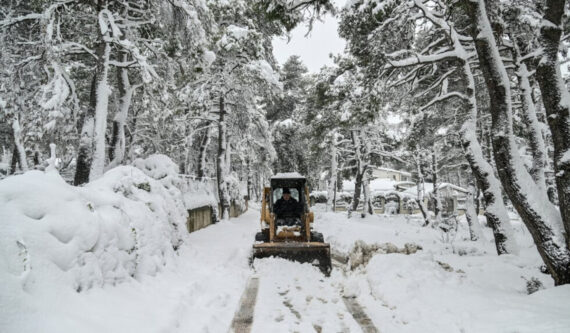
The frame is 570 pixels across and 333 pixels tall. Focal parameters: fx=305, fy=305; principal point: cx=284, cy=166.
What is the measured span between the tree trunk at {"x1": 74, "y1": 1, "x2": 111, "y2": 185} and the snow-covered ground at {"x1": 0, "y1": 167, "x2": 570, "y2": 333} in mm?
2884

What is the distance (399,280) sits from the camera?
18.4 feet

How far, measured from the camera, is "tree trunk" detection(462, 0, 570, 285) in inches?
177

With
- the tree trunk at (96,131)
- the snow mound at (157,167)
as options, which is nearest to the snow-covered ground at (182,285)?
the snow mound at (157,167)

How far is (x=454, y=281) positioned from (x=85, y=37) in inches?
561

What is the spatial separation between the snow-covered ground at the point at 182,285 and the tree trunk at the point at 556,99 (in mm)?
1367

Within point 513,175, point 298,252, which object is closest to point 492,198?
point 513,175

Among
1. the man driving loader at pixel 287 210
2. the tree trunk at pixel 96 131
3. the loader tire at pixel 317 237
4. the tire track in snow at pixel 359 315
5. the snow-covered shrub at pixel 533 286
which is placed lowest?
the tire track in snow at pixel 359 315

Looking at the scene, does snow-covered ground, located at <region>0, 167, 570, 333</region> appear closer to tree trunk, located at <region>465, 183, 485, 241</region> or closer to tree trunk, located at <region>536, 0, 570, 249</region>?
tree trunk, located at <region>536, 0, 570, 249</region>

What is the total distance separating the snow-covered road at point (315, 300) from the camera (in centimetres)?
339

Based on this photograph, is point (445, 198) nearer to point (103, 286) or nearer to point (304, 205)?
point (304, 205)

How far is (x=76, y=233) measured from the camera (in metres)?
4.03

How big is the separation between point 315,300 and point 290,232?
11.3 feet

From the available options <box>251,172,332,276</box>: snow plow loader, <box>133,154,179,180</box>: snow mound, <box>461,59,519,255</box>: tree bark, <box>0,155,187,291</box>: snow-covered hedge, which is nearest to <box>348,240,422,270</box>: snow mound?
<box>251,172,332,276</box>: snow plow loader

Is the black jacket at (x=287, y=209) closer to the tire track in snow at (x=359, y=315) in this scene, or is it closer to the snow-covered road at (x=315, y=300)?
the snow-covered road at (x=315, y=300)
